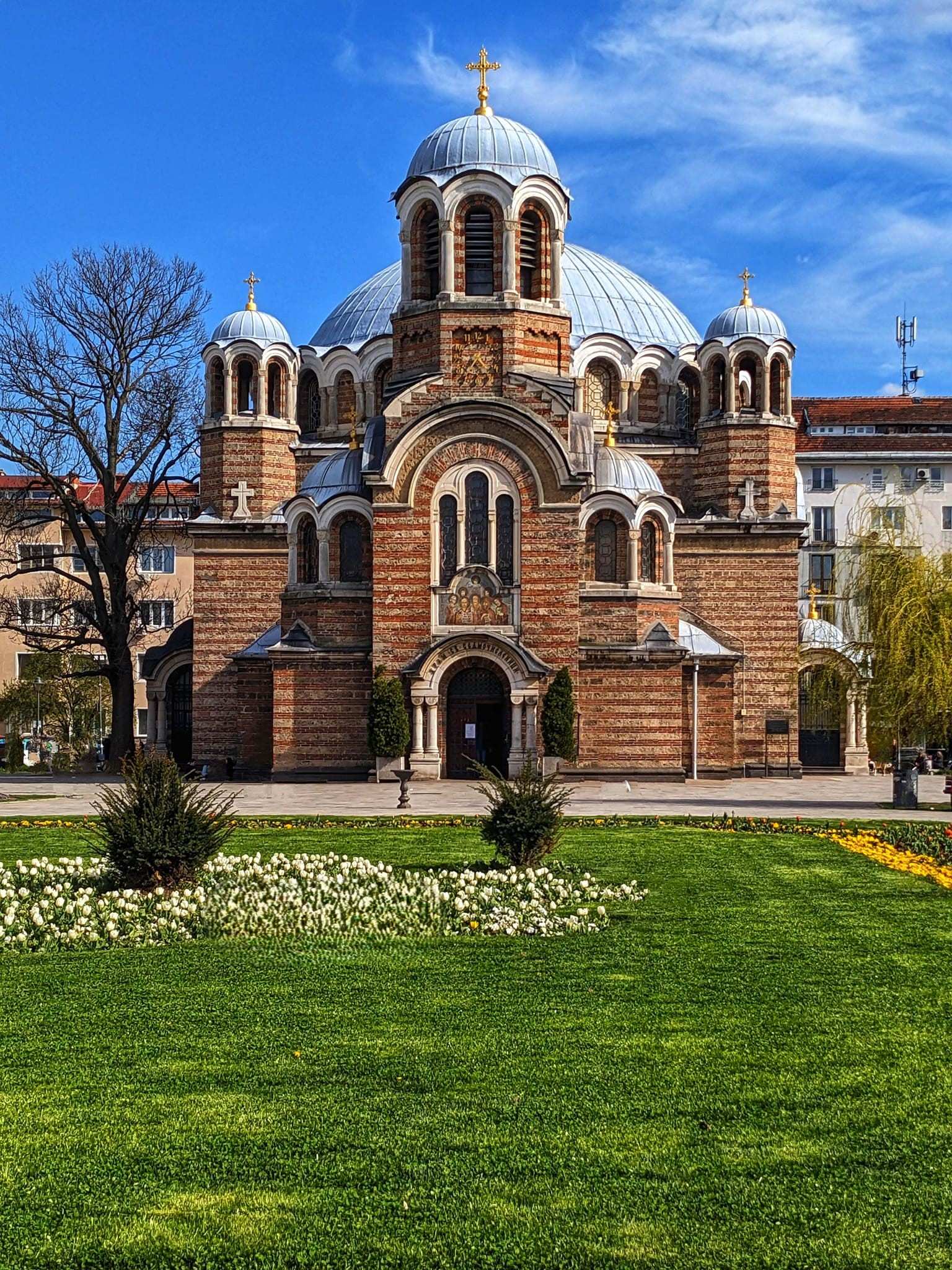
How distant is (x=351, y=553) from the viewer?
38.3 meters

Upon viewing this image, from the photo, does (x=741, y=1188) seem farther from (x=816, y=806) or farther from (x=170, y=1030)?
(x=816, y=806)

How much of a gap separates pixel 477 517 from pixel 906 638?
13.1 m

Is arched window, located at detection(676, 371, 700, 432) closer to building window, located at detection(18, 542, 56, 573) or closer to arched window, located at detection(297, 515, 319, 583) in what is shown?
arched window, located at detection(297, 515, 319, 583)

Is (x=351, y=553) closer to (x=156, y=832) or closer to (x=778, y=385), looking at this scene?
(x=778, y=385)

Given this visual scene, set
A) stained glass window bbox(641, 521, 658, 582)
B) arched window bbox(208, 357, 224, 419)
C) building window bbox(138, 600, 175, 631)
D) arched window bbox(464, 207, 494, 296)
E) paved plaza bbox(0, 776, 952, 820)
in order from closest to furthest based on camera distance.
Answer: paved plaza bbox(0, 776, 952, 820) < arched window bbox(464, 207, 494, 296) < stained glass window bbox(641, 521, 658, 582) < arched window bbox(208, 357, 224, 419) < building window bbox(138, 600, 175, 631)

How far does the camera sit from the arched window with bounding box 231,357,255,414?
4325 centimetres

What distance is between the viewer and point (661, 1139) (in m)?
7.47

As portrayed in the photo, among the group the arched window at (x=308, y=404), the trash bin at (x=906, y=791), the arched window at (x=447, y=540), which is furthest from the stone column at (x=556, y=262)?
the trash bin at (x=906, y=791)

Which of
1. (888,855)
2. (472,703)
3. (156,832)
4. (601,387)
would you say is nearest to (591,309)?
(601,387)

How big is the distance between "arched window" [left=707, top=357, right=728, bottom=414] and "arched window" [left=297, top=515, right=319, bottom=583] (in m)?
12.6

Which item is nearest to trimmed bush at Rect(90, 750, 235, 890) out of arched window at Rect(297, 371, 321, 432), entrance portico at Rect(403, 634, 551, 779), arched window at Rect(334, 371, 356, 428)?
entrance portico at Rect(403, 634, 551, 779)

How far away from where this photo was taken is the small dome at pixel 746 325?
43.1m

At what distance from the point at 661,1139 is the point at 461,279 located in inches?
1267

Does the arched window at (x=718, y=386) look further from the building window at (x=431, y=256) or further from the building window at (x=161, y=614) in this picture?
the building window at (x=161, y=614)
